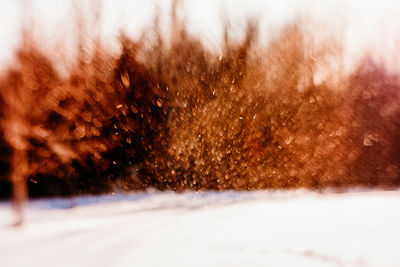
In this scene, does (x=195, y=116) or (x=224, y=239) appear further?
(x=195, y=116)

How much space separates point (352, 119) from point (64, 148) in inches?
358

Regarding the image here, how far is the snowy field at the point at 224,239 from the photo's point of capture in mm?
3469

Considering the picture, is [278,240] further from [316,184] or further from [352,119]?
[352,119]

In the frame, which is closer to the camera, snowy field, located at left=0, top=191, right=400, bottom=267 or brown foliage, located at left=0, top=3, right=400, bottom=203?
snowy field, located at left=0, top=191, right=400, bottom=267

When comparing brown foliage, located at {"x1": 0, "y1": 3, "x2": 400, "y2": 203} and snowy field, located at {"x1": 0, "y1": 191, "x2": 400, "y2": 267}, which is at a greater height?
brown foliage, located at {"x1": 0, "y1": 3, "x2": 400, "y2": 203}

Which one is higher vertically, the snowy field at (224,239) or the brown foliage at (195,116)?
the brown foliage at (195,116)

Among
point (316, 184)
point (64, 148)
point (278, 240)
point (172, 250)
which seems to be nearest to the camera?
point (172, 250)

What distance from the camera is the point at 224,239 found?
4074 millimetres

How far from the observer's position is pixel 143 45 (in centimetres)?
921

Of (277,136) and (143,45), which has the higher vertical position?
(143,45)

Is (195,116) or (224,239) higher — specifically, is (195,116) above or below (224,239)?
above

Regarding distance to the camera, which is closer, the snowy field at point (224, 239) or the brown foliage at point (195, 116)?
the snowy field at point (224, 239)

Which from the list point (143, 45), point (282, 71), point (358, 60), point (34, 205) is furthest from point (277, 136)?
point (34, 205)

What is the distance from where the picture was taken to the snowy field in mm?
3469
